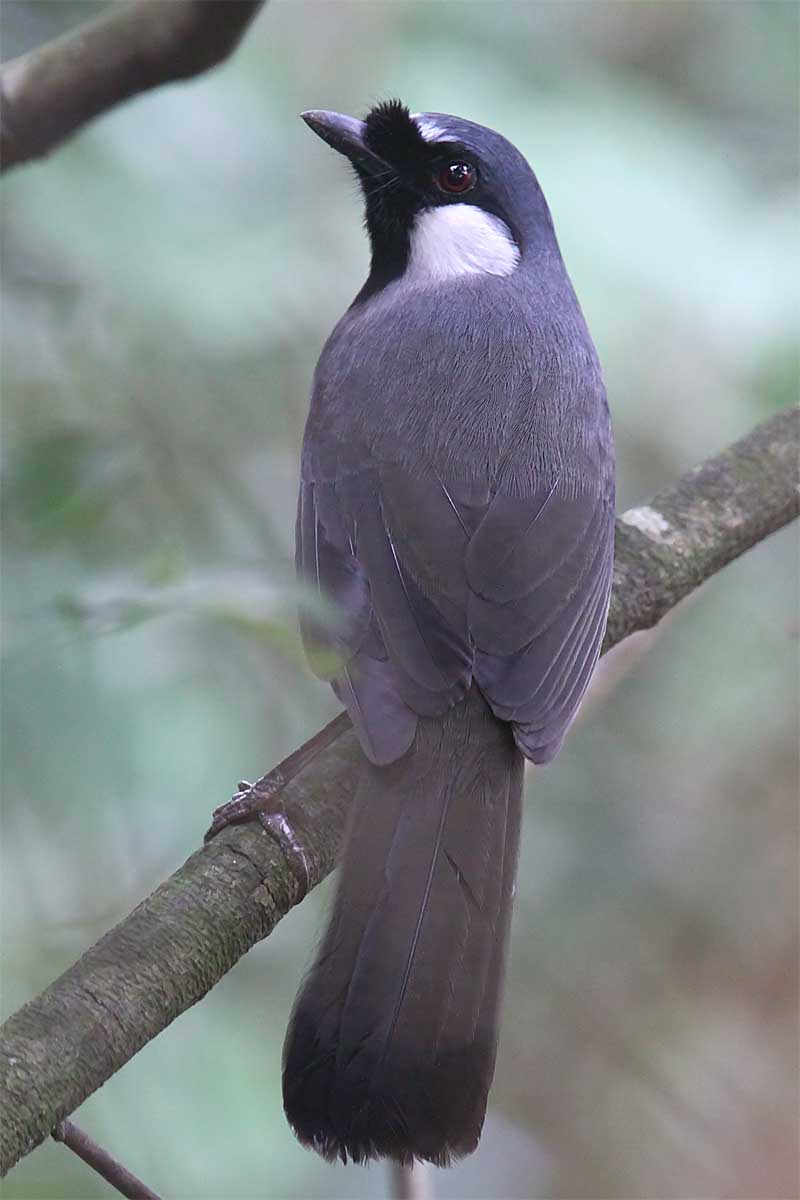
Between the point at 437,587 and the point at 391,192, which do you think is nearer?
the point at 437,587

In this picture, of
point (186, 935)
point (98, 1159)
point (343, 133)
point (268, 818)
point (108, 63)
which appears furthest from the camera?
point (343, 133)

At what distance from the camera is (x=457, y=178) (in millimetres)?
3418

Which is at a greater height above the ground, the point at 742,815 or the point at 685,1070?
the point at 742,815

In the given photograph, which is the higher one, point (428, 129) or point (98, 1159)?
point (428, 129)

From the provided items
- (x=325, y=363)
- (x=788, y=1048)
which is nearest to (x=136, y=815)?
(x=325, y=363)

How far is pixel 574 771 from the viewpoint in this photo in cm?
493

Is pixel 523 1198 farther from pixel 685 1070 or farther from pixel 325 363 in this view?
pixel 325 363

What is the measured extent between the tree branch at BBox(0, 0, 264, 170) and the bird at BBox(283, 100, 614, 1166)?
76cm

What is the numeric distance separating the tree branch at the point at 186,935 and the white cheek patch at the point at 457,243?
753 mm

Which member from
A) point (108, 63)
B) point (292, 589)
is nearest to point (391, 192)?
point (108, 63)

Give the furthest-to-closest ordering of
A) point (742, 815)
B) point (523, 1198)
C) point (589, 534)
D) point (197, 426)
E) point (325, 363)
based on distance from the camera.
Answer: point (742, 815) < point (523, 1198) < point (197, 426) < point (325, 363) < point (589, 534)

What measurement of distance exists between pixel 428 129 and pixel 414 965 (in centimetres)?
200

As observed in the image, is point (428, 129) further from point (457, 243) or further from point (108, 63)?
point (108, 63)

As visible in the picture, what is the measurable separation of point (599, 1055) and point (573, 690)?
2.55 metres
